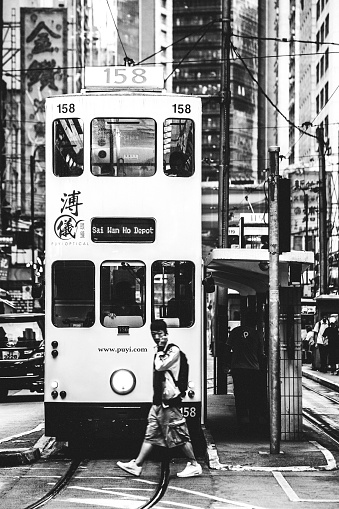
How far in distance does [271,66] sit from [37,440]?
592 feet

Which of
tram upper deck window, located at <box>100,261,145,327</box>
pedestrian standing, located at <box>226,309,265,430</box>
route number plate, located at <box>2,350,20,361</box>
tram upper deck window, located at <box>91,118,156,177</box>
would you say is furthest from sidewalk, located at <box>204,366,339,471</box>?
route number plate, located at <box>2,350,20,361</box>

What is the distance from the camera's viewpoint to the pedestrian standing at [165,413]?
13086 mm

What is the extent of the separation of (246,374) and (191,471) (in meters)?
4.55

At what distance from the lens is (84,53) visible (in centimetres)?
9562

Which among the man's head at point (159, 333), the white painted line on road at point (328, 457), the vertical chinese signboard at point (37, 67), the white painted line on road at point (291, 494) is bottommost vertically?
the white painted line on road at point (291, 494)

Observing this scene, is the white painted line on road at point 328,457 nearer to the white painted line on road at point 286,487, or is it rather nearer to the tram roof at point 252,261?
the white painted line on road at point 286,487

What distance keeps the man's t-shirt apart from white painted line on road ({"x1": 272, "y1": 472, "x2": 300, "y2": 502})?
4.08 meters

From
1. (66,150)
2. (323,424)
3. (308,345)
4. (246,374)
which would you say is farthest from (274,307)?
(308,345)

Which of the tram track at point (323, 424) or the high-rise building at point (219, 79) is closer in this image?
the tram track at point (323, 424)

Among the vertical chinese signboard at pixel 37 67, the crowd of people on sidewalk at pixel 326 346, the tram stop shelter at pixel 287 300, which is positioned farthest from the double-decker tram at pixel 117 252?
the vertical chinese signboard at pixel 37 67

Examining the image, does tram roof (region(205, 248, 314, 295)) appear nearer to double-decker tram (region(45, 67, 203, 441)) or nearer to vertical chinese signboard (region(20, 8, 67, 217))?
double-decker tram (region(45, 67, 203, 441))

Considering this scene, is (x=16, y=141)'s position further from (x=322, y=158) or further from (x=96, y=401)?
(x=96, y=401)

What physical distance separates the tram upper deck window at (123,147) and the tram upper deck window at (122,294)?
123cm

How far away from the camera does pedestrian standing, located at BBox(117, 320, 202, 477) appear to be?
13.1 m
